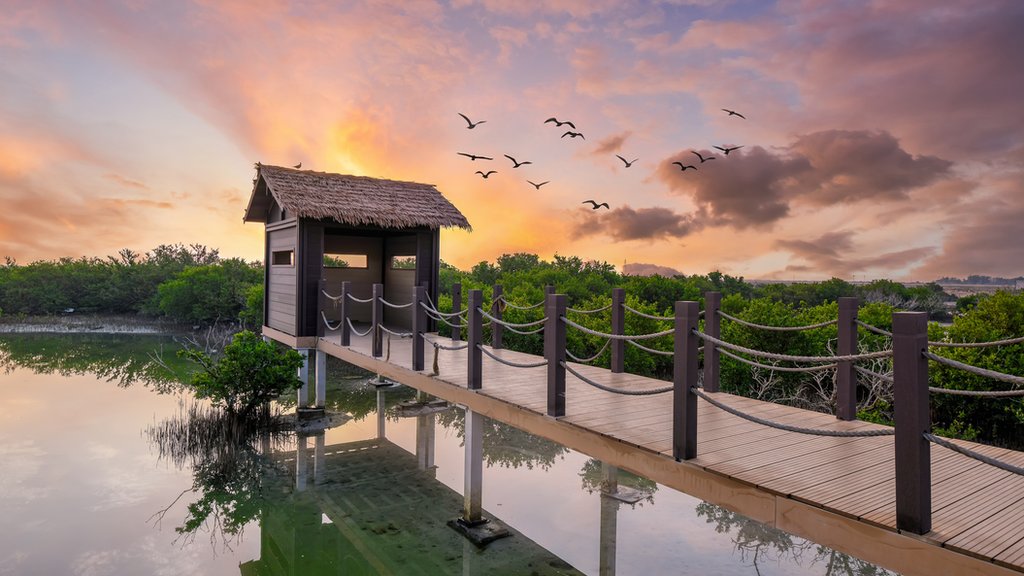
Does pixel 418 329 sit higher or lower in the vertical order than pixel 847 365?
higher

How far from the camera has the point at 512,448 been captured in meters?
12.0

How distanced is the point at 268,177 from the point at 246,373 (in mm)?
4005

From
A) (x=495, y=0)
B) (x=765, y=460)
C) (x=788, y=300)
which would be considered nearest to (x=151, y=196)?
(x=495, y=0)

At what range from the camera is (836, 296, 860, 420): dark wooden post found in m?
5.89

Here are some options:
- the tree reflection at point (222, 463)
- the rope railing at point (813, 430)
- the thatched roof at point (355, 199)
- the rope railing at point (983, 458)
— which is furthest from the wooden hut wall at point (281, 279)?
the rope railing at point (983, 458)

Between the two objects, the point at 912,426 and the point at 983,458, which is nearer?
the point at 983,458

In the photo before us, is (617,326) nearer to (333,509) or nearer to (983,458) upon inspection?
(333,509)

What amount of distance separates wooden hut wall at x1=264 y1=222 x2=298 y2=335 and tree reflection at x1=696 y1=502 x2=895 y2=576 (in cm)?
882

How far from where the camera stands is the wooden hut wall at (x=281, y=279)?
1252 cm

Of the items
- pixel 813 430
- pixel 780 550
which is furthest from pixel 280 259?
pixel 813 430

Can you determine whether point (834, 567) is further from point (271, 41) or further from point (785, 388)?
point (271, 41)

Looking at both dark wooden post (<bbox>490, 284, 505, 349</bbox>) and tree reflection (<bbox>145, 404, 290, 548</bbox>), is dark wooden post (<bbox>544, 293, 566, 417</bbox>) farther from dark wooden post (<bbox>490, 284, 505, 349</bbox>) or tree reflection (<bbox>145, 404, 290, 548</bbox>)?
tree reflection (<bbox>145, 404, 290, 548</bbox>)

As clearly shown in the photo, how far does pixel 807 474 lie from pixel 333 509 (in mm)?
6787

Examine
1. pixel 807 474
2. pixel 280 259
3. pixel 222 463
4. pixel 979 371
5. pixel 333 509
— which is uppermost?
pixel 280 259
